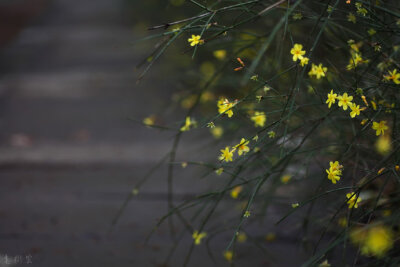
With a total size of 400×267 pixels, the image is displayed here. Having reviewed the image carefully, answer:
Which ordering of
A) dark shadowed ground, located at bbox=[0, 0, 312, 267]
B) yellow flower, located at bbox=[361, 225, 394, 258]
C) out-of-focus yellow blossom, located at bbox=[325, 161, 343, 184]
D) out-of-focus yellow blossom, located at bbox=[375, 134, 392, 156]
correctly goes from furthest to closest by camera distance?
dark shadowed ground, located at bbox=[0, 0, 312, 267] < out-of-focus yellow blossom, located at bbox=[375, 134, 392, 156] < yellow flower, located at bbox=[361, 225, 394, 258] < out-of-focus yellow blossom, located at bbox=[325, 161, 343, 184]

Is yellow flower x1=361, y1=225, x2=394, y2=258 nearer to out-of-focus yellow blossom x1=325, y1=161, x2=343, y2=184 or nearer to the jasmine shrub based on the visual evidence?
the jasmine shrub

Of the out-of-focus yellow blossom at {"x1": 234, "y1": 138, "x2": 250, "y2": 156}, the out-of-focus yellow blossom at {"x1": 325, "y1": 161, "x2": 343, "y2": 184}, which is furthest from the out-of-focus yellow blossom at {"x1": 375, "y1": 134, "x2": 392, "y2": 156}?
the out-of-focus yellow blossom at {"x1": 234, "y1": 138, "x2": 250, "y2": 156}

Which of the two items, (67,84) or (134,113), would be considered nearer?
(134,113)

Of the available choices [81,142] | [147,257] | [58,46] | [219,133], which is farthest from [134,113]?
[58,46]

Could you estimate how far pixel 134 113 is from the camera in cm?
545

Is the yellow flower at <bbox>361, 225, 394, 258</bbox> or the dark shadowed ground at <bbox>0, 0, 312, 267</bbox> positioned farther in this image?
the dark shadowed ground at <bbox>0, 0, 312, 267</bbox>

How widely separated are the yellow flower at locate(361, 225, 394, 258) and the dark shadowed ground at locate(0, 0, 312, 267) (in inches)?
36.7

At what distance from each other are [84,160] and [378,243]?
308 centimetres

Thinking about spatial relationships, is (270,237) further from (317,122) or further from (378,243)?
(378,243)

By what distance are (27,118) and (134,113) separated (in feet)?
3.87

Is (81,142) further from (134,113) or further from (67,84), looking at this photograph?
(67,84)

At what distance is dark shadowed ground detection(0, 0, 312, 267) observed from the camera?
3291 mm

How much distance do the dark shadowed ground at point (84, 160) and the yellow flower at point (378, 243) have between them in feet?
3.06

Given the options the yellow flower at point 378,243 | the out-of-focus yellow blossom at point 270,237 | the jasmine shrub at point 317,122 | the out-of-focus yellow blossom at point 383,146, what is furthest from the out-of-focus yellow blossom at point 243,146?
the out-of-focus yellow blossom at point 270,237
